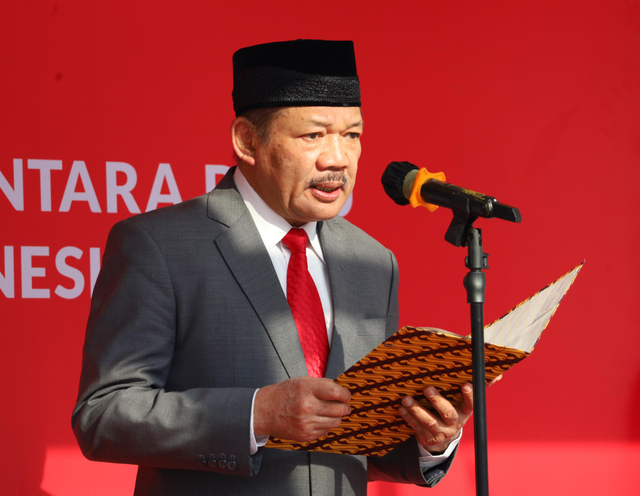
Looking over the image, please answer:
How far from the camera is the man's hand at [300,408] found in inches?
54.4

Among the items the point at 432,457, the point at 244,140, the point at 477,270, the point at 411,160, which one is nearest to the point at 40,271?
the point at 244,140

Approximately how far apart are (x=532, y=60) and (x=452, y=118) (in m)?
0.48

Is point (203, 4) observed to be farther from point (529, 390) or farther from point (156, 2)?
A: point (529, 390)

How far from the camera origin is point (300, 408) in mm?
1385

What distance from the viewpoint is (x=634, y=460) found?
3395 millimetres

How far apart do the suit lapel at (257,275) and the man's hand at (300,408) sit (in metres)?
0.20

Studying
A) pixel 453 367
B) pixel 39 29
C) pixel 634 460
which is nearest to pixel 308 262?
pixel 453 367

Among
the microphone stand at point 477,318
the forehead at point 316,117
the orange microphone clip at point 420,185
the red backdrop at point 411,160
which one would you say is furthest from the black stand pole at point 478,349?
the red backdrop at point 411,160

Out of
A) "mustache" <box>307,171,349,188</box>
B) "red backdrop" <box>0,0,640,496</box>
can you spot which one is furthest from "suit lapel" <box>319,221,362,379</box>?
"red backdrop" <box>0,0,640,496</box>

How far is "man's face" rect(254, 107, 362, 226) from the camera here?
1.76m

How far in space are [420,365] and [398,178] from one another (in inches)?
14.5

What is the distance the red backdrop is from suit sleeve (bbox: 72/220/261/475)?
1234 millimetres

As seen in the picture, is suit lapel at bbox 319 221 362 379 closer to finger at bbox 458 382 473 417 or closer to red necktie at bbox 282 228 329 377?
red necktie at bbox 282 228 329 377

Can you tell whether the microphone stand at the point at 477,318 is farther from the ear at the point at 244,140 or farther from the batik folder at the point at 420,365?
the ear at the point at 244,140
